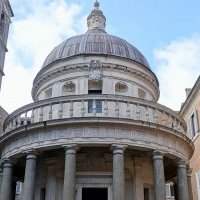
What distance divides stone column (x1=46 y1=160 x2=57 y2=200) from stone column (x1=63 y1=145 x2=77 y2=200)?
3.45m

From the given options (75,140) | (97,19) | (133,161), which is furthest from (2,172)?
(97,19)

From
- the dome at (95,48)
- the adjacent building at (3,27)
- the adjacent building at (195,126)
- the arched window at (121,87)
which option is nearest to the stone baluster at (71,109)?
the arched window at (121,87)

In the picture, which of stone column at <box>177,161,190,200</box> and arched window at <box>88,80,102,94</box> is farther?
arched window at <box>88,80,102,94</box>

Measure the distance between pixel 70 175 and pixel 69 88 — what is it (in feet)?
30.6

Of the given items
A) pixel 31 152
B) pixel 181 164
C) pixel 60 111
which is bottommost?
pixel 181 164

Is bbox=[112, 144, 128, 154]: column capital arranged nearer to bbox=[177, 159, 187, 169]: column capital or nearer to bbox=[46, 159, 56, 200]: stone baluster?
bbox=[177, 159, 187, 169]: column capital

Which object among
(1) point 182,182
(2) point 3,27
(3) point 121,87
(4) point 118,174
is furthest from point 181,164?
(2) point 3,27

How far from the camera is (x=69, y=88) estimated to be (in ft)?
84.2

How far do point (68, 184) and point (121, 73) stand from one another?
425 inches

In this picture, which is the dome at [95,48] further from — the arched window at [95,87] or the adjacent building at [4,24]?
the adjacent building at [4,24]

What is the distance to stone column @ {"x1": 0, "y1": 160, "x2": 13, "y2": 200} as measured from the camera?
19.2m

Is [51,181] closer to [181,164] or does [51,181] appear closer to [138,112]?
[138,112]

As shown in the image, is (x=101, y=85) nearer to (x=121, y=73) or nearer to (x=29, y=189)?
(x=121, y=73)

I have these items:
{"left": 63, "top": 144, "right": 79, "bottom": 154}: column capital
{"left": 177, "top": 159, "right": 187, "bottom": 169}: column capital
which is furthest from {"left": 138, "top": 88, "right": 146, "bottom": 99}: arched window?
{"left": 63, "top": 144, "right": 79, "bottom": 154}: column capital
